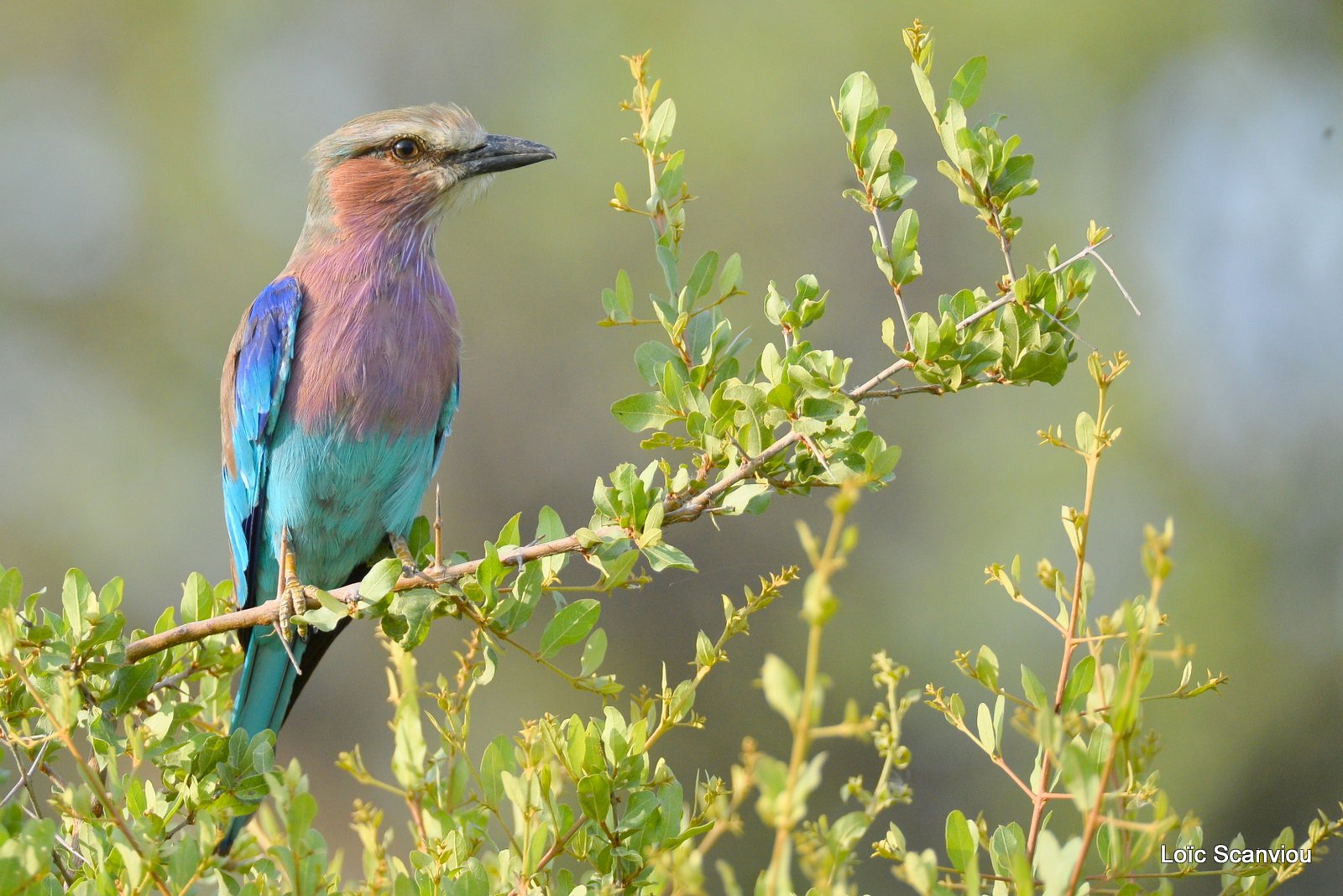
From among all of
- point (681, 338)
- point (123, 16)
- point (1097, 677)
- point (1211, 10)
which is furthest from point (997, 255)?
point (123, 16)

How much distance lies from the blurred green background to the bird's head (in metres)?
4.02

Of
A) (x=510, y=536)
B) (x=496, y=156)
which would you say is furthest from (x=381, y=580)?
(x=496, y=156)

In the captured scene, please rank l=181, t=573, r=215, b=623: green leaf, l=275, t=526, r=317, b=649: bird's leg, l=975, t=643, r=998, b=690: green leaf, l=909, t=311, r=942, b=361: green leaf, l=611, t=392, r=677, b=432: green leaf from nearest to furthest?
l=975, t=643, r=998, b=690: green leaf → l=909, t=311, r=942, b=361: green leaf → l=611, t=392, r=677, b=432: green leaf → l=181, t=573, r=215, b=623: green leaf → l=275, t=526, r=317, b=649: bird's leg

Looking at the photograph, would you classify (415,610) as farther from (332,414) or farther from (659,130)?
(332,414)

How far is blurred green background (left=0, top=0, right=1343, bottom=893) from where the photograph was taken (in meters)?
8.45

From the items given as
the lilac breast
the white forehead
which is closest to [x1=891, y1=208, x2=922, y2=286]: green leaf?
the lilac breast

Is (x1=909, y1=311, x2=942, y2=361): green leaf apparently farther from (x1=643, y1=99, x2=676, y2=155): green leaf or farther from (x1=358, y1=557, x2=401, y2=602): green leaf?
(x1=358, y1=557, x2=401, y2=602): green leaf

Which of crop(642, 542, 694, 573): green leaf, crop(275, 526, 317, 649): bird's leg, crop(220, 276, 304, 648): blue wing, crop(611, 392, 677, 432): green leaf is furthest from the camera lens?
crop(220, 276, 304, 648): blue wing

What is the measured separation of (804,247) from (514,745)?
7969 millimetres

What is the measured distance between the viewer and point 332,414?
142 inches

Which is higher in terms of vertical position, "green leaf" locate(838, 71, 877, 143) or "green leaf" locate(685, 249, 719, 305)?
"green leaf" locate(838, 71, 877, 143)

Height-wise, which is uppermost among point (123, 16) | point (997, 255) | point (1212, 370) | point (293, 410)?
point (123, 16)

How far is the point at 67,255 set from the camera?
39.0 ft

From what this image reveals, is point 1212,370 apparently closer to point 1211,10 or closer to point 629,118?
point 1211,10
